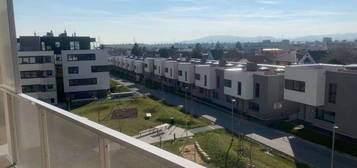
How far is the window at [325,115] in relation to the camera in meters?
12.9

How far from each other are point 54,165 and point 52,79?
15823 mm

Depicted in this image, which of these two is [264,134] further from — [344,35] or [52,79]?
[344,35]

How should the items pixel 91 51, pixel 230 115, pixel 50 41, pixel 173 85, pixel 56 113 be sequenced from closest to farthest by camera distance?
pixel 56 113
pixel 230 115
pixel 50 41
pixel 91 51
pixel 173 85

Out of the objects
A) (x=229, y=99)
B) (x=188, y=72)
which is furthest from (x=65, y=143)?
(x=188, y=72)

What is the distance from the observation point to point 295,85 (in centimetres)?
1405

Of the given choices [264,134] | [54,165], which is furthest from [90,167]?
[264,134]

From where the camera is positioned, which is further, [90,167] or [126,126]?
[126,126]

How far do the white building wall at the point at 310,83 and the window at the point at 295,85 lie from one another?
14 cm

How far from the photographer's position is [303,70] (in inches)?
532

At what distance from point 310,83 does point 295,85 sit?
2.77 ft

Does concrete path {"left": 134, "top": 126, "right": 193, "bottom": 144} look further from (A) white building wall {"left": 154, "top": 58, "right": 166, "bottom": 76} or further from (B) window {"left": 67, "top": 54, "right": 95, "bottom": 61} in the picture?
(A) white building wall {"left": 154, "top": 58, "right": 166, "bottom": 76}

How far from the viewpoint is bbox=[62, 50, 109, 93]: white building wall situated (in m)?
19.2

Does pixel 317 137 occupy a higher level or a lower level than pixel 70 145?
Answer: lower

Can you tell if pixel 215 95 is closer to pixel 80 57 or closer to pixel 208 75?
pixel 208 75
